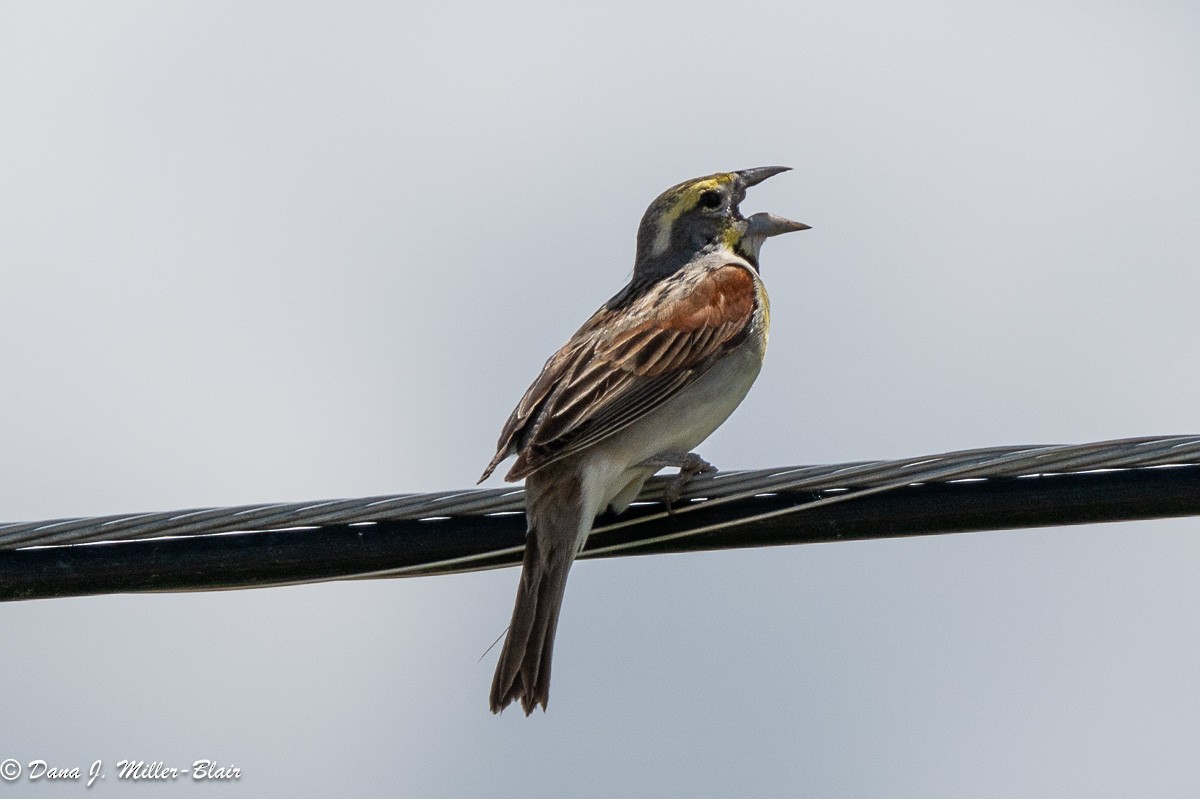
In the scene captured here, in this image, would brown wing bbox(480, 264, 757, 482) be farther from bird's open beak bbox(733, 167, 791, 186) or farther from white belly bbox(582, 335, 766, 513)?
bird's open beak bbox(733, 167, 791, 186)

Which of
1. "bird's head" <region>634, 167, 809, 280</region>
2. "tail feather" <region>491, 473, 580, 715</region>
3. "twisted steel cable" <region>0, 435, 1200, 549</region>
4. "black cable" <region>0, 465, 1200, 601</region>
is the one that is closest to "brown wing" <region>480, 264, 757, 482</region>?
"tail feather" <region>491, 473, 580, 715</region>

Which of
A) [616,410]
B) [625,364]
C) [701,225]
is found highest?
[701,225]

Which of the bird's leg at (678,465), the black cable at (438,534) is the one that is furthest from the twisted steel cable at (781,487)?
the bird's leg at (678,465)

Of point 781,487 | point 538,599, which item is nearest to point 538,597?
point 538,599

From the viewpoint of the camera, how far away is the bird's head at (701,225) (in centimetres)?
965

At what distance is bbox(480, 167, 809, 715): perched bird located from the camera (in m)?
6.77

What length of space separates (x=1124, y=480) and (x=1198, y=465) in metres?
0.24

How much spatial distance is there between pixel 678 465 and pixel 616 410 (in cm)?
37

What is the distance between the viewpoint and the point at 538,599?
679cm

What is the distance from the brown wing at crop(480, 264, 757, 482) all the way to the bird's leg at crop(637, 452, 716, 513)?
0.69ft

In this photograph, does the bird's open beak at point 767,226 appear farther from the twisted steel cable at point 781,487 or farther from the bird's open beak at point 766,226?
the twisted steel cable at point 781,487

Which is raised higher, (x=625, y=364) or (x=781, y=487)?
(x=625, y=364)

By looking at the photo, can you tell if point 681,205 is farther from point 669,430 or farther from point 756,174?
point 669,430

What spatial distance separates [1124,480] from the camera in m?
5.59
